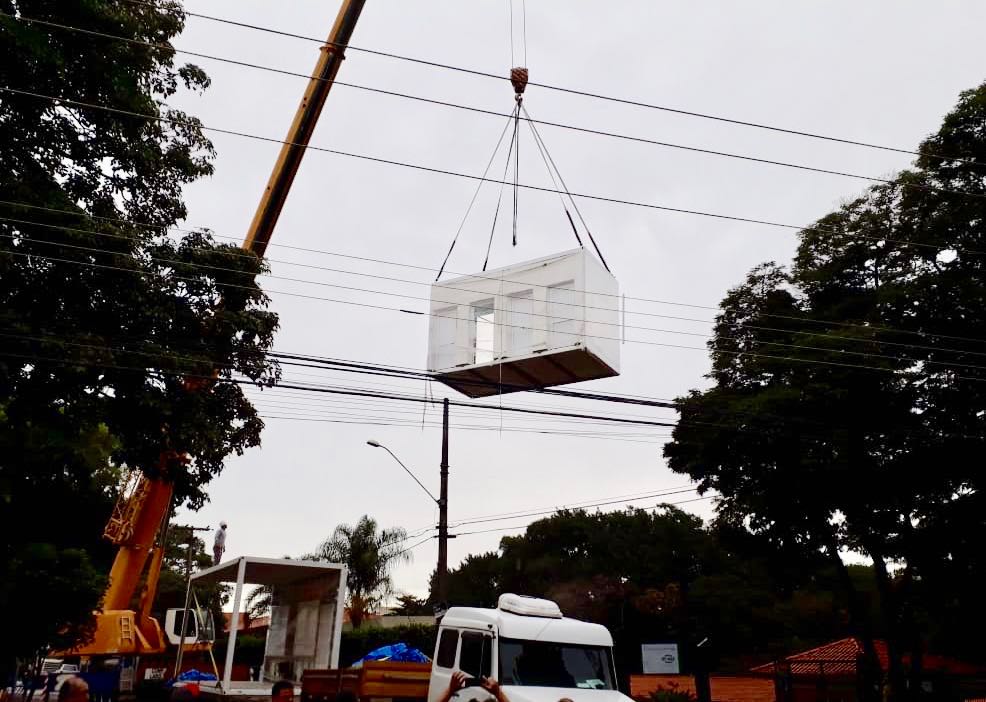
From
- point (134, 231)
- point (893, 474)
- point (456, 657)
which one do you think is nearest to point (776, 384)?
point (893, 474)

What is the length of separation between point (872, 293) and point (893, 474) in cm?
542

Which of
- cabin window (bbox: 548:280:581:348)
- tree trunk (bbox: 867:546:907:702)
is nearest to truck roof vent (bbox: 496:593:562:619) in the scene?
cabin window (bbox: 548:280:581:348)

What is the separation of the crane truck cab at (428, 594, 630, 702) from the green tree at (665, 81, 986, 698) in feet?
33.1

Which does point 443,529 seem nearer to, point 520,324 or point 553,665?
point 520,324

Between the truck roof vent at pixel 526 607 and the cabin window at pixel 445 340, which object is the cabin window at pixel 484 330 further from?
the truck roof vent at pixel 526 607

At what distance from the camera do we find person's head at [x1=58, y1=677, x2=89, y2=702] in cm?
765

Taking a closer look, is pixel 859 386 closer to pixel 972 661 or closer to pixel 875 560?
pixel 875 560

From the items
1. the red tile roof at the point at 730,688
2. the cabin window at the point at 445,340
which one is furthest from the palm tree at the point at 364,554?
the cabin window at the point at 445,340

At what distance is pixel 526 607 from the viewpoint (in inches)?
510

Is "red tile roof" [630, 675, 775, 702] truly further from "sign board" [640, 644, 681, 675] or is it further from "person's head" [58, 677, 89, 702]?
"person's head" [58, 677, 89, 702]

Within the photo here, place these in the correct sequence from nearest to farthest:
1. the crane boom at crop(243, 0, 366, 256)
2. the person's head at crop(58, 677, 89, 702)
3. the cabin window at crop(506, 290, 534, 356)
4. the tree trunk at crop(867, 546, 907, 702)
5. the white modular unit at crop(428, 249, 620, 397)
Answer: the person's head at crop(58, 677, 89, 702) → the white modular unit at crop(428, 249, 620, 397) → the cabin window at crop(506, 290, 534, 356) → the crane boom at crop(243, 0, 366, 256) → the tree trunk at crop(867, 546, 907, 702)

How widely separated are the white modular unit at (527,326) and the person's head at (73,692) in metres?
8.88

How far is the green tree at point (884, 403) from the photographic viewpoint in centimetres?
2312

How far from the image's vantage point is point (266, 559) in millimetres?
15906
